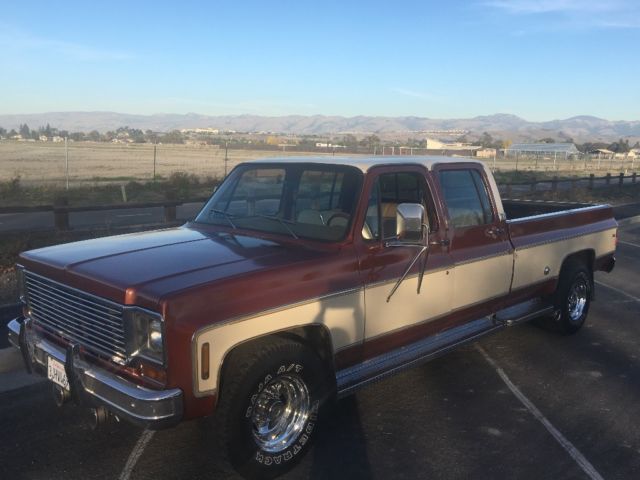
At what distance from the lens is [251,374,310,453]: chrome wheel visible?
3611 mm

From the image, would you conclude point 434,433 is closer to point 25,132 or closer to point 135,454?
point 135,454

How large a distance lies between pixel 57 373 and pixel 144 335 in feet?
2.58

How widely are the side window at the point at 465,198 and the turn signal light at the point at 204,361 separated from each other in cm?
251

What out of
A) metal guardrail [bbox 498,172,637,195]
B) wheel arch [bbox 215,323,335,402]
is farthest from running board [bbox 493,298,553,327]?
metal guardrail [bbox 498,172,637,195]

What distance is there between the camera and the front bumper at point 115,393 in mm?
3094

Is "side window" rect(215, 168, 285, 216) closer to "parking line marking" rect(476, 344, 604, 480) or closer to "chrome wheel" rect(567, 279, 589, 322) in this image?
"parking line marking" rect(476, 344, 604, 480)

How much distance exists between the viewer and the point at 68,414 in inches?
176

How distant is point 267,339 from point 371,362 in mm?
1008

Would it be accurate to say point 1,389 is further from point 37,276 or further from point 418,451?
point 418,451

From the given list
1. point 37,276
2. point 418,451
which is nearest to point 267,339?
point 418,451

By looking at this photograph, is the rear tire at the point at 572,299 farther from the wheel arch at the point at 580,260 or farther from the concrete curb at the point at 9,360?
the concrete curb at the point at 9,360

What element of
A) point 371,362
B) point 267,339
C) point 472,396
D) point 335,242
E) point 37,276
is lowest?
point 472,396

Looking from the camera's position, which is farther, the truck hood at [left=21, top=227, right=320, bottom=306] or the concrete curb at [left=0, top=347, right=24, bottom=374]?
the concrete curb at [left=0, top=347, right=24, bottom=374]

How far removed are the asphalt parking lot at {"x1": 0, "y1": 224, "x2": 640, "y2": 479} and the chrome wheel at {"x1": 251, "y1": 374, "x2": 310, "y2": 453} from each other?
0.24 metres
